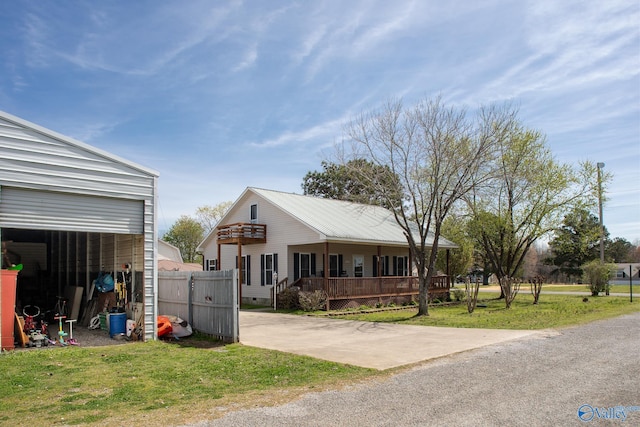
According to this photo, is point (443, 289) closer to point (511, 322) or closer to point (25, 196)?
point (511, 322)

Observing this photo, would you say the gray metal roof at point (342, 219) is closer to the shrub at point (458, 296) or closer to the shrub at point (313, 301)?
the shrub at point (313, 301)

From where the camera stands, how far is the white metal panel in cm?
1060

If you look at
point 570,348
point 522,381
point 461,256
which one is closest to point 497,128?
point 570,348

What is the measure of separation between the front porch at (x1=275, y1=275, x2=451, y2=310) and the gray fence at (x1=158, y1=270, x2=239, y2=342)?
784 centimetres

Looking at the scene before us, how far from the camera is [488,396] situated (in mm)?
6926

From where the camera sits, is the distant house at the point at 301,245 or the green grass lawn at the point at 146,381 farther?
the distant house at the point at 301,245

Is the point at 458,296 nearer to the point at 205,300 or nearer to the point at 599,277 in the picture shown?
the point at 599,277

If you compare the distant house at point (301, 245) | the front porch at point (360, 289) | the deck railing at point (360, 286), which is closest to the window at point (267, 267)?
the distant house at point (301, 245)

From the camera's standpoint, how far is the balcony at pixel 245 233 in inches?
993

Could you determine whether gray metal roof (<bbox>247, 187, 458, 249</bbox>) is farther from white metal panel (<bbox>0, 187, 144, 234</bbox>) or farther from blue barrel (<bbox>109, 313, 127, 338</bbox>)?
white metal panel (<bbox>0, 187, 144, 234</bbox>)

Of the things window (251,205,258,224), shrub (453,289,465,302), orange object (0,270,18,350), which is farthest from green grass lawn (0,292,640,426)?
shrub (453,289,465,302)

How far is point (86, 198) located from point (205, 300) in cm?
395

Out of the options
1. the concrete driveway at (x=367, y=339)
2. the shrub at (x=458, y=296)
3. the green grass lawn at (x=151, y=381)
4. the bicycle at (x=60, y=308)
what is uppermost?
the bicycle at (x=60, y=308)

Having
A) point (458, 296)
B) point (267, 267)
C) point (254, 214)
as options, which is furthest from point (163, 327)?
point (458, 296)
